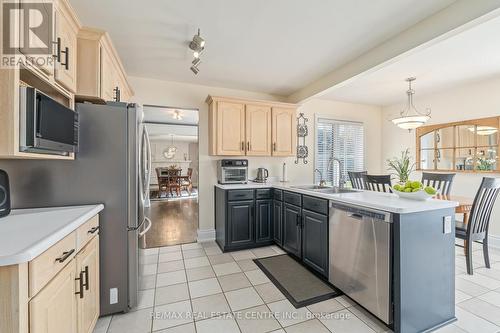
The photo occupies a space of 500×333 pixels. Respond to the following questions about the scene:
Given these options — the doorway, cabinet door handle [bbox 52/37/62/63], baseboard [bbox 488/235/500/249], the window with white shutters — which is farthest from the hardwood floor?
baseboard [bbox 488/235/500/249]

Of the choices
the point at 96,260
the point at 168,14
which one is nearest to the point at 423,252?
the point at 96,260

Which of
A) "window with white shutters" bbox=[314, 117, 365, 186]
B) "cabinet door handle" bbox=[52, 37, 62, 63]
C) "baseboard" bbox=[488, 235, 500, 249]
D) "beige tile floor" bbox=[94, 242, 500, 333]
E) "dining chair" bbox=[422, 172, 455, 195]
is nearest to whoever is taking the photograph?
"cabinet door handle" bbox=[52, 37, 62, 63]

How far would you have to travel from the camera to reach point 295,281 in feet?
7.93

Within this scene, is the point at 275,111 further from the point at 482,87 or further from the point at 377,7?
the point at 482,87

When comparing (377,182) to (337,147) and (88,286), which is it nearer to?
(337,147)

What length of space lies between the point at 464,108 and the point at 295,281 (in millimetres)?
4028

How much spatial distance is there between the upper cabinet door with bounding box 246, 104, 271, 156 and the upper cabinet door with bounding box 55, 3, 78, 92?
231cm

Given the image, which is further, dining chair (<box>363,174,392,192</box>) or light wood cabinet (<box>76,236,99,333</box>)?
dining chair (<box>363,174,392,192</box>)

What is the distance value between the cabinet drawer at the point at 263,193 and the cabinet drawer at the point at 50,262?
2.35 m

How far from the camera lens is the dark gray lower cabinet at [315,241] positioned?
237 cm

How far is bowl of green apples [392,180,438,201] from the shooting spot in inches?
75.7

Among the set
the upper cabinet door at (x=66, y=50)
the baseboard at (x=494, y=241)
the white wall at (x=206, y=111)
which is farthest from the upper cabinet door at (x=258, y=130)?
the baseboard at (x=494, y=241)

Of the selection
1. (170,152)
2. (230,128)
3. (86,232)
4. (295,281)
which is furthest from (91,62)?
(170,152)

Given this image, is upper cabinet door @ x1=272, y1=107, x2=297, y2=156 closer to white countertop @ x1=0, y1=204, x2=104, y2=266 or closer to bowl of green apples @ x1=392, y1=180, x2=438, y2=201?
bowl of green apples @ x1=392, y1=180, x2=438, y2=201
